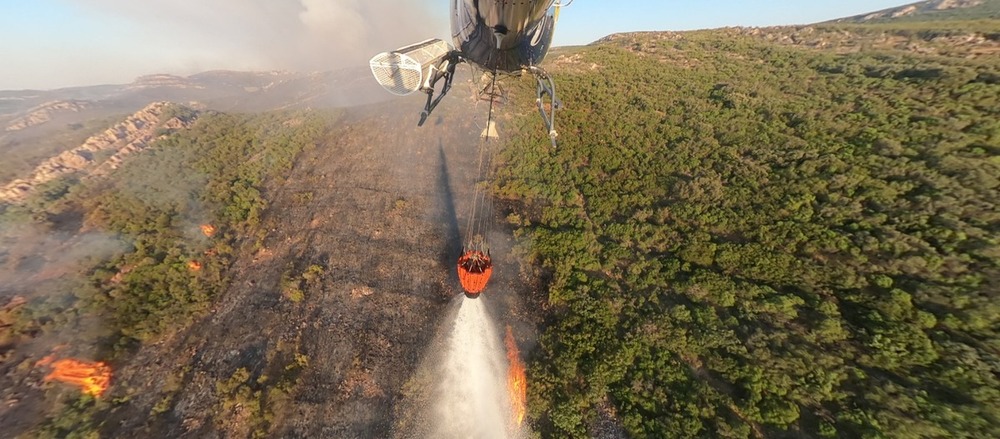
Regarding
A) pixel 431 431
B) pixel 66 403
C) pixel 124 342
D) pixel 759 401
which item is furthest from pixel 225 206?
pixel 759 401

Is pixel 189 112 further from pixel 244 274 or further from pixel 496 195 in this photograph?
pixel 496 195

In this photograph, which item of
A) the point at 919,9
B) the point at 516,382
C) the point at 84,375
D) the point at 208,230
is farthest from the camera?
the point at 919,9

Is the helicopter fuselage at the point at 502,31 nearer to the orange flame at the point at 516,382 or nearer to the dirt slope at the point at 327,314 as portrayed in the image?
the orange flame at the point at 516,382

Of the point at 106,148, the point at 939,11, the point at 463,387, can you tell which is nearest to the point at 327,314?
the point at 463,387

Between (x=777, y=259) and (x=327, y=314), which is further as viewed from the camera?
(x=327, y=314)

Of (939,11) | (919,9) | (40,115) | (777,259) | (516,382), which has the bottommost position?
(516,382)

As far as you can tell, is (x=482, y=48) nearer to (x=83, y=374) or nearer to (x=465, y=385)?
(x=465, y=385)

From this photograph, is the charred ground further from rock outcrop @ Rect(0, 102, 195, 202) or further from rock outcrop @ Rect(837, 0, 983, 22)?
rock outcrop @ Rect(837, 0, 983, 22)
